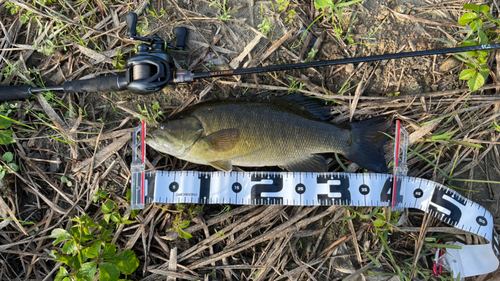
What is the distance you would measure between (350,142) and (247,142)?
1.27 metres

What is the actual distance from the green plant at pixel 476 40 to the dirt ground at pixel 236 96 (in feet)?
0.51

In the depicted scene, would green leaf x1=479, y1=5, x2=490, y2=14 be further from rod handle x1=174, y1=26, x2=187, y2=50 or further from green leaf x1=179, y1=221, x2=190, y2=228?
green leaf x1=179, y1=221, x2=190, y2=228

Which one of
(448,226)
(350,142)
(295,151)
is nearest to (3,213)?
(295,151)

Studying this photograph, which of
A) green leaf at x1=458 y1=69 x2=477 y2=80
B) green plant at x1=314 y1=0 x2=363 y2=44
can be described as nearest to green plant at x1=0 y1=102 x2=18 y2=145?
green plant at x1=314 y1=0 x2=363 y2=44

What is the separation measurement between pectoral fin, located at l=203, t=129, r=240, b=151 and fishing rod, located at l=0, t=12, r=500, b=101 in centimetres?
70

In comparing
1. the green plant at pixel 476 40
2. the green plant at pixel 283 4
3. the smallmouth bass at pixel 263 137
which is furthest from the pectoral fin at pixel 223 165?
the green plant at pixel 476 40

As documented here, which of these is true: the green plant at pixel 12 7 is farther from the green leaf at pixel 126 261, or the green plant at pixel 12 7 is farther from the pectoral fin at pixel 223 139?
the green leaf at pixel 126 261

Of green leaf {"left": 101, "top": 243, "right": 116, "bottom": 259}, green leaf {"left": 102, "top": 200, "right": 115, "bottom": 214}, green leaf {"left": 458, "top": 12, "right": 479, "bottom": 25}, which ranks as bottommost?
green leaf {"left": 101, "top": 243, "right": 116, "bottom": 259}

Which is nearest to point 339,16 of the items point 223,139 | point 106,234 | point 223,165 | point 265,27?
point 265,27

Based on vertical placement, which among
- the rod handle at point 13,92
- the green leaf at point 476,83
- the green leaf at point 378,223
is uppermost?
the green leaf at point 476,83

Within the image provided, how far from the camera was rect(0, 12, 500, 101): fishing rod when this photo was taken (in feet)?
10.8

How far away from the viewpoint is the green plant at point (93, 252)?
3125 millimetres

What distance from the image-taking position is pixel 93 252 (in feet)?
10.3

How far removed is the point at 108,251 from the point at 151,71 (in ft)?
7.04
